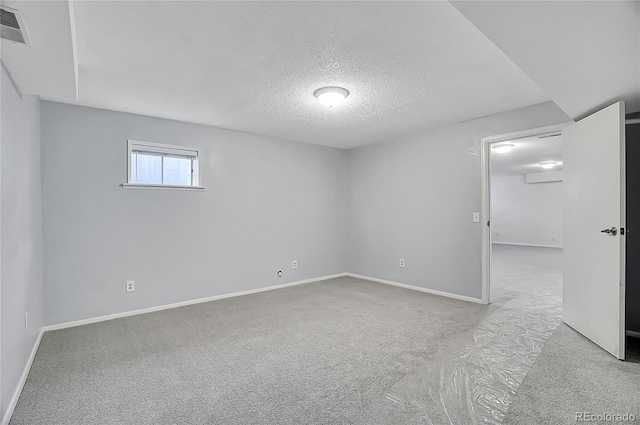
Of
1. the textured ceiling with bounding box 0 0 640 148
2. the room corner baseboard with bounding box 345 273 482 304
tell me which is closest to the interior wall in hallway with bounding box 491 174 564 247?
the room corner baseboard with bounding box 345 273 482 304

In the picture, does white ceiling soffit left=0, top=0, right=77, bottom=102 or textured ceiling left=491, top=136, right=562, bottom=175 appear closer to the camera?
white ceiling soffit left=0, top=0, right=77, bottom=102

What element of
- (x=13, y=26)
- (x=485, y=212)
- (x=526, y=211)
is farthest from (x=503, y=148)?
(x=13, y=26)

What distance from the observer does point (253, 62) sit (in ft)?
7.80

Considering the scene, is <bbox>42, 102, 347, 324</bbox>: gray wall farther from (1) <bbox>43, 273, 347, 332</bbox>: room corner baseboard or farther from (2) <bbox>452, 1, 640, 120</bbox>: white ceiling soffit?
(2) <bbox>452, 1, 640, 120</bbox>: white ceiling soffit

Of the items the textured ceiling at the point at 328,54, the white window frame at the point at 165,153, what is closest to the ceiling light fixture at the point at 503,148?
the textured ceiling at the point at 328,54

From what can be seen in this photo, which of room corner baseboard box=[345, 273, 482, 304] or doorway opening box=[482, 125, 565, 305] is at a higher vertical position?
doorway opening box=[482, 125, 565, 305]

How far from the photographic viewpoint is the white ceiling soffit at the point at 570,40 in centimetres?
142

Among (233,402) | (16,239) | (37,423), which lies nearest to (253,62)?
(16,239)

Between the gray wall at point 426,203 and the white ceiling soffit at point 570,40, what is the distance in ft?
4.06

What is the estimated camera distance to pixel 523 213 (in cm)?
1043

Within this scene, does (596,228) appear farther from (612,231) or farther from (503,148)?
(503,148)

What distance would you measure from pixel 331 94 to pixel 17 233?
8.70ft

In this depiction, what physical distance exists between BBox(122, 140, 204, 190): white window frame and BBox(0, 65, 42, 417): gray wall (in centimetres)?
80

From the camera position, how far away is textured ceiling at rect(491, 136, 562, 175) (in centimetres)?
555
